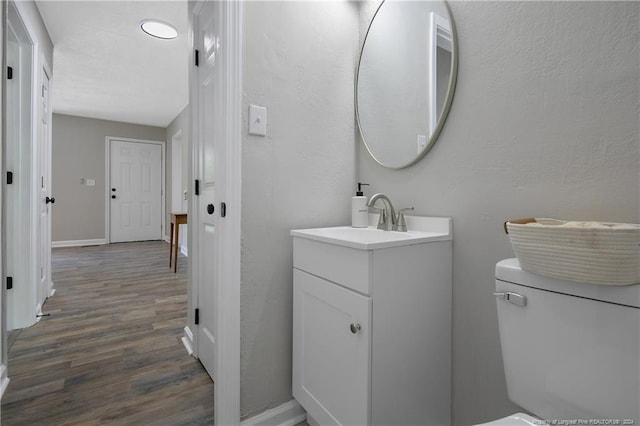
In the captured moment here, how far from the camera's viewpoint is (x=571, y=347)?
2.25ft

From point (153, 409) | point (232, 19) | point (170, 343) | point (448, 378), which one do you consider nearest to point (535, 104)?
point (448, 378)

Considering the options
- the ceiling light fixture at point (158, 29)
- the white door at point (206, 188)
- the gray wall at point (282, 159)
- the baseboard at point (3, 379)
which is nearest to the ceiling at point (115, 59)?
the ceiling light fixture at point (158, 29)

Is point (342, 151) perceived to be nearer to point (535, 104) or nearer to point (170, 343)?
point (535, 104)

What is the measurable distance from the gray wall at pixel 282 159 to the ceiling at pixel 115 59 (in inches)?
63.5

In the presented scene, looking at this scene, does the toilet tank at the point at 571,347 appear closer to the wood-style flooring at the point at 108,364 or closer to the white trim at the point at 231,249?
the white trim at the point at 231,249

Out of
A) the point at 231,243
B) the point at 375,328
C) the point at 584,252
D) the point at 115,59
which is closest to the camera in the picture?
the point at 584,252

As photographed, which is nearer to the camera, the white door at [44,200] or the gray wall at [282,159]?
the gray wall at [282,159]

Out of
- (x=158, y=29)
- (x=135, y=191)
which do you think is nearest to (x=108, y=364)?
(x=158, y=29)

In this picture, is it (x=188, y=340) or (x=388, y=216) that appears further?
(x=188, y=340)

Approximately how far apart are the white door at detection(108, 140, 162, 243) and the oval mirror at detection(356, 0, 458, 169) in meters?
5.78

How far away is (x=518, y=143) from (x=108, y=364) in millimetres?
2188

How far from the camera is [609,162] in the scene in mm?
794

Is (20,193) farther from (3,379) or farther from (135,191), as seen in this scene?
(135,191)

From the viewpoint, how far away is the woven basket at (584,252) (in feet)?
1.94
